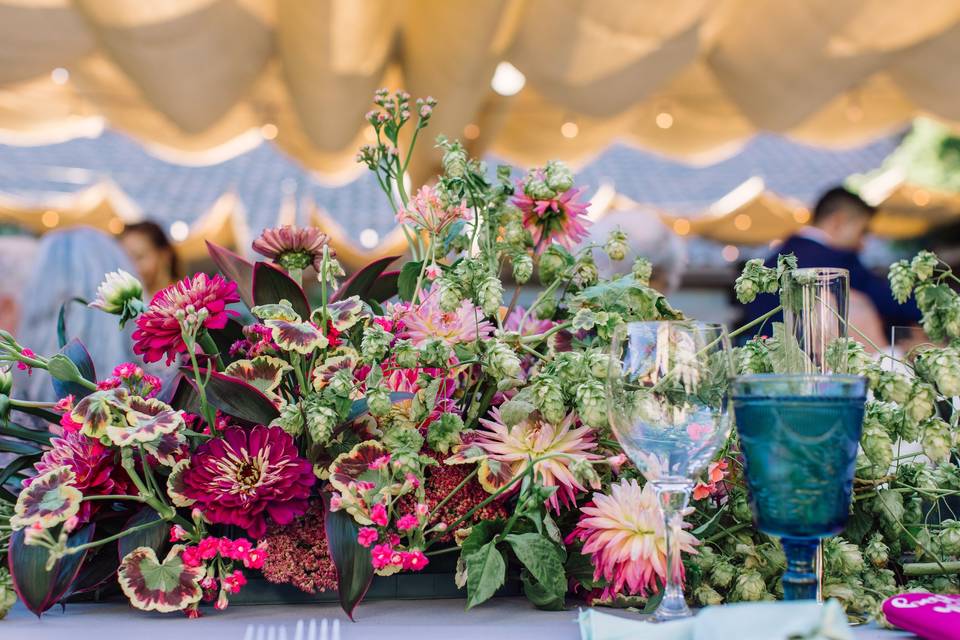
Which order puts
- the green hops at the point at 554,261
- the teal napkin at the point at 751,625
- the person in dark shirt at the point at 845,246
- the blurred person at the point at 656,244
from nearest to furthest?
the teal napkin at the point at 751,625 → the green hops at the point at 554,261 → the blurred person at the point at 656,244 → the person in dark shirt at the point at 845,246

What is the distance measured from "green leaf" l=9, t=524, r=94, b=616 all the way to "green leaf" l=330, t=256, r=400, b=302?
0.29 m

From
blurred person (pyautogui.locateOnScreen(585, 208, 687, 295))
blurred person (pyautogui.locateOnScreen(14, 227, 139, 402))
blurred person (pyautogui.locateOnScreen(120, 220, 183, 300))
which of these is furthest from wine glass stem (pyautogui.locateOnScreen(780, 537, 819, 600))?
blurred person (pyautogui.locateOnScreen(120, 220, 183, 300))

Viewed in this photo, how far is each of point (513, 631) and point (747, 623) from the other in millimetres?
185

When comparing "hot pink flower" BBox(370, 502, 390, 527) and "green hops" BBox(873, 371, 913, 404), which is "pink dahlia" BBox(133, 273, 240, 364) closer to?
"hot pink flower" BBox(370, 502, 390, 527)

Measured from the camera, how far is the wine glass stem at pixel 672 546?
0.57 m

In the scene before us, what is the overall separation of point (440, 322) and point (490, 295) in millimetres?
68

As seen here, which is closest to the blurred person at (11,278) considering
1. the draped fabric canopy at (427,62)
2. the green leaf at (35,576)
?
the draped fabric canopy at (427,62)

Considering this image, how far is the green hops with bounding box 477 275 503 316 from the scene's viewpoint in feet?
2.12

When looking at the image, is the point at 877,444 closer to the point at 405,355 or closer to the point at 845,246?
the point at 405,355

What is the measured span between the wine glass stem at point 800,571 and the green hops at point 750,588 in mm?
100

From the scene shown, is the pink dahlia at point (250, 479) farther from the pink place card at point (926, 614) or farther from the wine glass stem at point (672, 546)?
the pink place card at point (926, 614)

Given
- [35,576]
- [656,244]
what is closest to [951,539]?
[35,576]

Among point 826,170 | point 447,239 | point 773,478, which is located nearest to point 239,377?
point 447,239

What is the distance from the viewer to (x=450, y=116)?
2.72m
